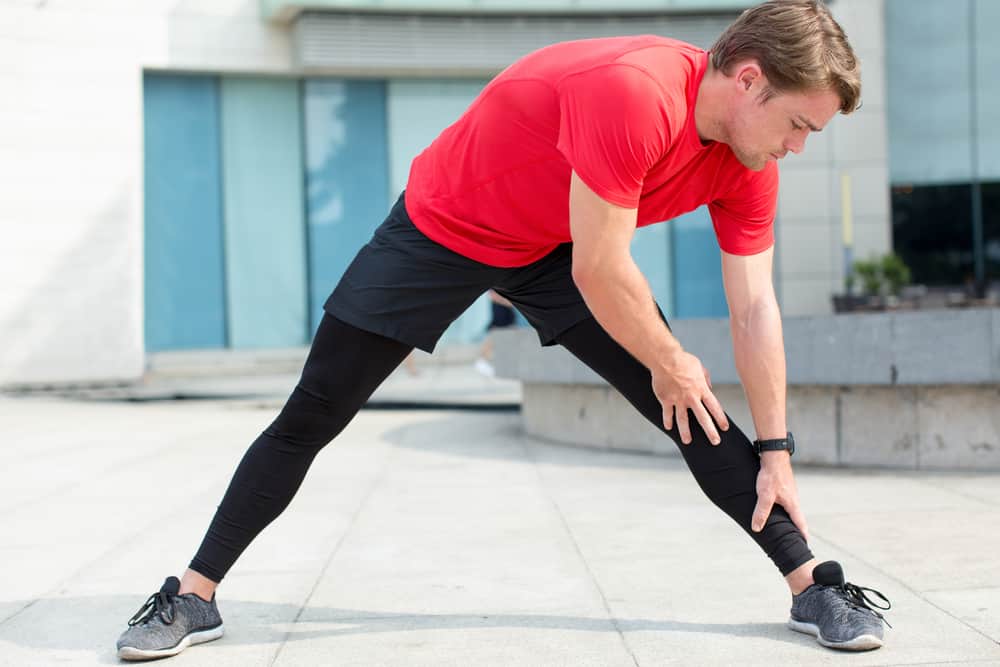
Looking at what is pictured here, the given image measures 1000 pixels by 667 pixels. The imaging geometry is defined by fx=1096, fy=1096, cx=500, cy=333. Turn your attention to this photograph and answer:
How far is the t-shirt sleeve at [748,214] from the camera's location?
2594 millimetres

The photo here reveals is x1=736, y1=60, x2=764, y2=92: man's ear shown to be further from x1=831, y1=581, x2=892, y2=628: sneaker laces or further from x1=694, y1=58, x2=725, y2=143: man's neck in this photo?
x1=831, y1=581, x2=892, y2=628: sneaker laces

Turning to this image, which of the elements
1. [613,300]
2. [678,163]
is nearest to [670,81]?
[678,163]

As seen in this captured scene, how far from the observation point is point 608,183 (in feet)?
6.81

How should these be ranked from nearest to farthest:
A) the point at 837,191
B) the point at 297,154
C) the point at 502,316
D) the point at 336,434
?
the point at 336,434 < the point at 502,316 < the point at 837,191 < the point at 297,154

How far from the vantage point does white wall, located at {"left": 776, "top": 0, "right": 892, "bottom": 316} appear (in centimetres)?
1767

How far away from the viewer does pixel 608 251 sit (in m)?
2.13

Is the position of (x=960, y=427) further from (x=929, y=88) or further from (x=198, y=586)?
(x=929, y=88)

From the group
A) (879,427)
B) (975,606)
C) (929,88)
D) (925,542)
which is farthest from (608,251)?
(929,88)

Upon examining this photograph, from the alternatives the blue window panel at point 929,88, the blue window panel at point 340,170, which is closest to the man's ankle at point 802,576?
the blue window panel at point 340,170

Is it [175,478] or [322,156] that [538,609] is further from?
[322,156]

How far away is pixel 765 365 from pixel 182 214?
15.8 meters

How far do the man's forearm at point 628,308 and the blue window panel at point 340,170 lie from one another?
15.9 metres

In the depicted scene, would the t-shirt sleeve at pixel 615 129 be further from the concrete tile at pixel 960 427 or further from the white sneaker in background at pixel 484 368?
the white sneaker in background at pixel 484 368

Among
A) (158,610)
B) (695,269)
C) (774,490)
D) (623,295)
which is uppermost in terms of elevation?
(695,269)
